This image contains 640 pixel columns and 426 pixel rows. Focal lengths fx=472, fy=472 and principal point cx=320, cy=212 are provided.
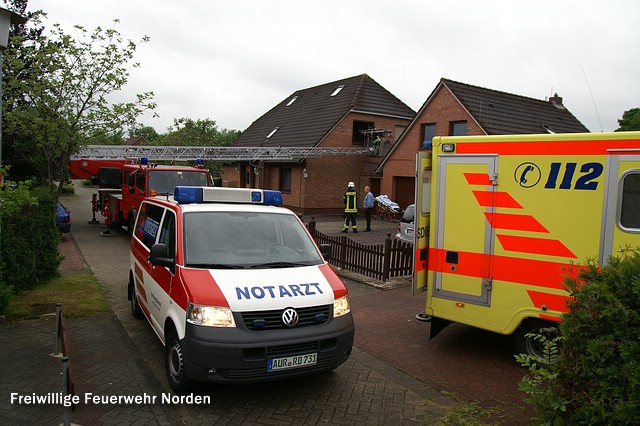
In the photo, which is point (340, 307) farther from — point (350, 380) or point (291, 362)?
point (350, 380)

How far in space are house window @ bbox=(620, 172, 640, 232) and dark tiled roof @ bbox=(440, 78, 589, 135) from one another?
15124 millimetres

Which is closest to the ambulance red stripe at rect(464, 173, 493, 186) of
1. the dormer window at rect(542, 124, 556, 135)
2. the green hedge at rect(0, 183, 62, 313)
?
the green hedge at rect(0, 183, 62, 313)

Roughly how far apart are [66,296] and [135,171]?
7.52 m

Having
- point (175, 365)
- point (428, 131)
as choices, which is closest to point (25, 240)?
point (175, 365)

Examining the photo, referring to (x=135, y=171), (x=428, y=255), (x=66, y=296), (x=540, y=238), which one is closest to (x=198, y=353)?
(x=428, y=255)

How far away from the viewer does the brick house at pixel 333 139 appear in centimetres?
2678

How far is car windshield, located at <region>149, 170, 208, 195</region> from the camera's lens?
46.5 ft

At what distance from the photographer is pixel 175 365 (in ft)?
15.6

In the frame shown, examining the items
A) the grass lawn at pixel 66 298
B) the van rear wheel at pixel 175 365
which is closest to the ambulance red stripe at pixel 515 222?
the van rear wheel at pixel 175 365

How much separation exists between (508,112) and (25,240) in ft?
66.9

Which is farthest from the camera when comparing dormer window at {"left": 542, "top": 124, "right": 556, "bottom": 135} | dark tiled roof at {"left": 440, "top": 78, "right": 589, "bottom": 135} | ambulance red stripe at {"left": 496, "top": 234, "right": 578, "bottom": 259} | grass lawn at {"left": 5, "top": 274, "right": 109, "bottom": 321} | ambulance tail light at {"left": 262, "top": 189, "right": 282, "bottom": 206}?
dormer window at {"left": 542, "top": 124, "right": 556, "bottom": 135}

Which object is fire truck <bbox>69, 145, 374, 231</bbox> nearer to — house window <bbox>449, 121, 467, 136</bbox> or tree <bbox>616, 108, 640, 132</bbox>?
house window <bbox>449, 121, 467, 136</bbox>

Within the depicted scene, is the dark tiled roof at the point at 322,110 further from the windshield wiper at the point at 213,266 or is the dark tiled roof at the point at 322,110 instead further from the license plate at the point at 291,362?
the license plate at the point at 291,362

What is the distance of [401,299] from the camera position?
9.12 meters
